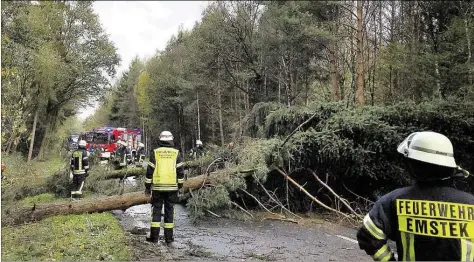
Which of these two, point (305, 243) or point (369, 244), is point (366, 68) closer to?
point (305, 243)

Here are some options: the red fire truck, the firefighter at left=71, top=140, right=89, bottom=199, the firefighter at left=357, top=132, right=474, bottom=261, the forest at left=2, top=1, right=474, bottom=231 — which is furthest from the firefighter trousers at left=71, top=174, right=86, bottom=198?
Answer: the red fire truck

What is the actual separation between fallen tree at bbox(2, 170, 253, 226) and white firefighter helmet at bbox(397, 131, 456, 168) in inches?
235

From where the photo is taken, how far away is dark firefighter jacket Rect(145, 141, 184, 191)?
6.64 m

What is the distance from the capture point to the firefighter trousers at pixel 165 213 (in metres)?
6.40

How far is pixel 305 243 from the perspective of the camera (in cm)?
675

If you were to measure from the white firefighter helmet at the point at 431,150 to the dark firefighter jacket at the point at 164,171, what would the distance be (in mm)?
4928

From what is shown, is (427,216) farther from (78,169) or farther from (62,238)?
(78,169)

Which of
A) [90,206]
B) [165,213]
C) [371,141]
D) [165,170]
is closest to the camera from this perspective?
[165,213]

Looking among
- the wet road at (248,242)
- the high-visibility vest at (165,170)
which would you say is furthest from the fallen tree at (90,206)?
the high-visibility vest at (165,170)

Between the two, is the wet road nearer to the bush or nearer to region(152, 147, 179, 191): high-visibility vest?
region(152, 147, 179, 191): high-visibility vest

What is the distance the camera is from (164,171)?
21.8 feet

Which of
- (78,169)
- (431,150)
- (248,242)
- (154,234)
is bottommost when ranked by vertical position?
(248,242)

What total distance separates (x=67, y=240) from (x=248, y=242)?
2735 millimetres

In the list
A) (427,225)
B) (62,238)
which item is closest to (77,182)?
(62,238)
